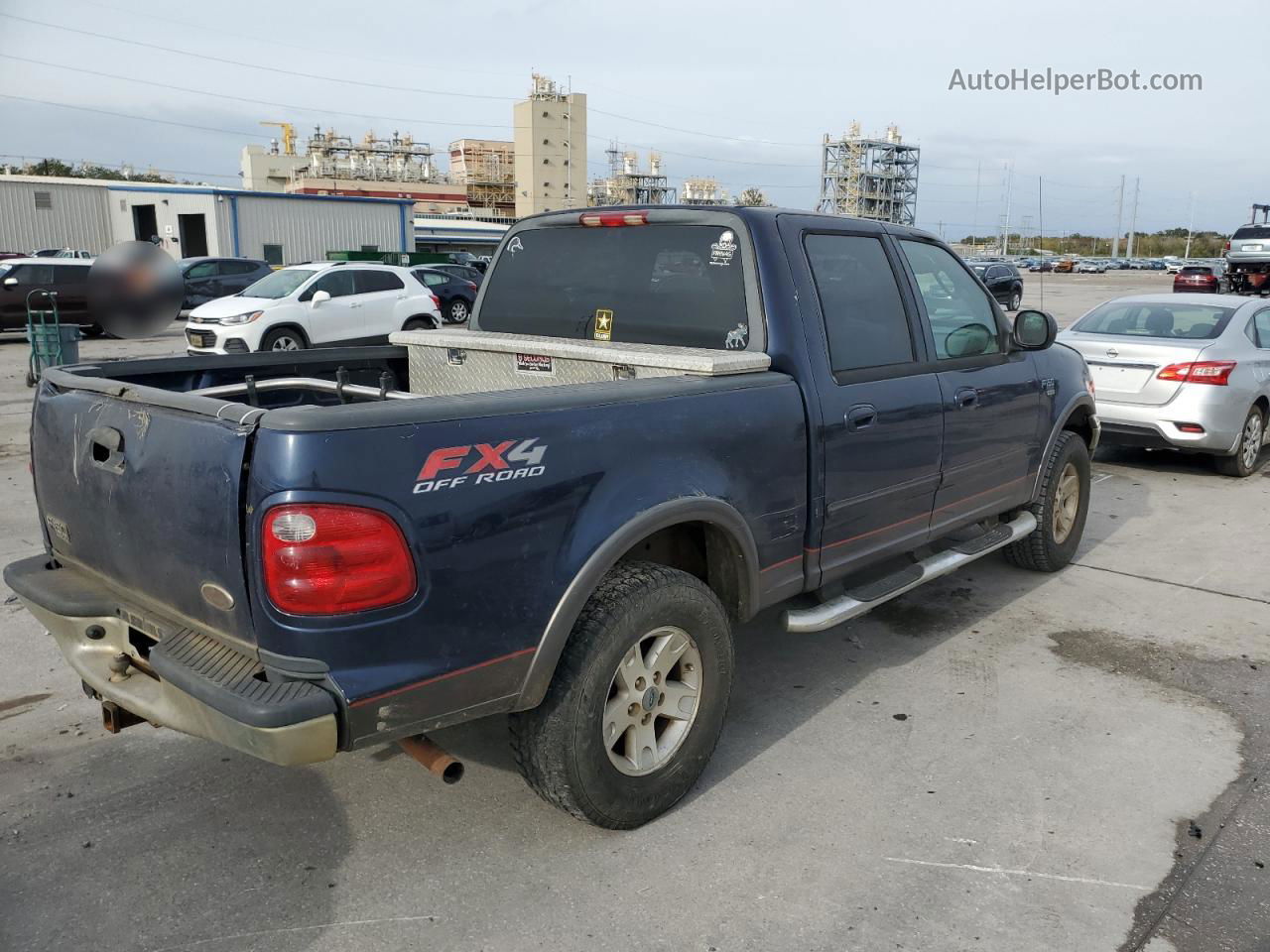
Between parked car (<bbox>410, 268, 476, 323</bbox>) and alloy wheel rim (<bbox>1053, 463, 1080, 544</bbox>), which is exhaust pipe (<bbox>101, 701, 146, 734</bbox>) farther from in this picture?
parked car (<bbox>410, 268, 476, 323</bbox>)

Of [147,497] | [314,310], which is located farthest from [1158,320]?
[314,310]

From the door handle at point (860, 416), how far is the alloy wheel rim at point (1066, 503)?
2.35m

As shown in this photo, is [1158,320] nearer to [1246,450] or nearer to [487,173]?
[1246,450]

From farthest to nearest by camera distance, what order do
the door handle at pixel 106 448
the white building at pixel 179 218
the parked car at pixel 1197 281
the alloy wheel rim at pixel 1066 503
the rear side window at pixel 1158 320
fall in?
the white building at pixel 179 218, the parked car at pixel 1197 281, the rear side window at pixel 1158 320, the alloy wheel rim at pixel 1066 503, the door handle at pixel 106 448

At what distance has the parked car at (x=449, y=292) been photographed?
25109mm

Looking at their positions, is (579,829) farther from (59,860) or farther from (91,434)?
(91,434)

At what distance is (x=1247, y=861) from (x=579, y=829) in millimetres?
2129

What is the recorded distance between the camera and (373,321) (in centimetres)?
1719

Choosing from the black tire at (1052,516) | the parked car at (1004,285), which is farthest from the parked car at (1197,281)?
the black tire at (1052,516)

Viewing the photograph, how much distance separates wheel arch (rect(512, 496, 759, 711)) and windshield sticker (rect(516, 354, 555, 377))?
958 millimetres

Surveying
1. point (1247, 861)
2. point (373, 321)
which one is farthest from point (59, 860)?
point (373, 321)

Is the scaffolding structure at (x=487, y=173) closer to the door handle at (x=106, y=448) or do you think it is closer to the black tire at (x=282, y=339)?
the black tire at (x=282, y=339)

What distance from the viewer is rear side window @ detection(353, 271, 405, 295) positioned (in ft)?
56.4

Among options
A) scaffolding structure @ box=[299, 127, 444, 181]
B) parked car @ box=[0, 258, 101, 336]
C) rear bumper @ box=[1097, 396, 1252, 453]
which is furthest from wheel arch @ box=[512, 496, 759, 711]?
scaffolding structure @ box=[299, 127, 444, 181]
